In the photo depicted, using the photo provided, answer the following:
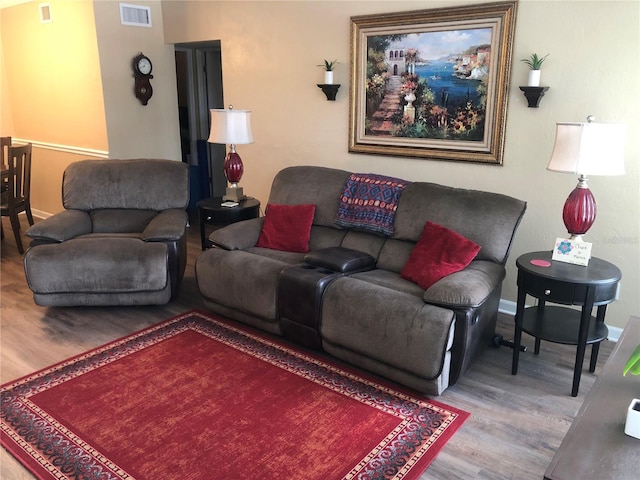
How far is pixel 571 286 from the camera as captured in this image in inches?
99.0

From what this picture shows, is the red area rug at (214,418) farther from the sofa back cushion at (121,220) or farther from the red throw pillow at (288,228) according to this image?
the sofa back cushion at (121,220)

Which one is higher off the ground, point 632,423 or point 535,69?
point 535,69

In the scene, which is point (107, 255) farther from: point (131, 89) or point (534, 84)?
point (534, 84)

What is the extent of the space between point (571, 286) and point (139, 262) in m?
2.64

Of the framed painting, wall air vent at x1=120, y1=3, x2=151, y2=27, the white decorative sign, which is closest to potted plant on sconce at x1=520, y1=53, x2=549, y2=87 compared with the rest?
the framed painting

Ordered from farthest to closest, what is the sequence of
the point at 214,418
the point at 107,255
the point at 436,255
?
the point at 107,255 < the point at 436,255 < the point at 214,418

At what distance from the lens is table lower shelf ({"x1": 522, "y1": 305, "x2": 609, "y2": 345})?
8.86 feet

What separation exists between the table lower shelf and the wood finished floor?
0.26m

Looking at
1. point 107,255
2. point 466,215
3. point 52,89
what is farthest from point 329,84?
point 52,89

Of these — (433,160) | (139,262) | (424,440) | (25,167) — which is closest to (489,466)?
(424,440)

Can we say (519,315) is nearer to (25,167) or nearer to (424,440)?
(424,440)

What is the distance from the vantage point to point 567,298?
8.34ft

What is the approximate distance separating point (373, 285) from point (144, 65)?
3729 millimetres

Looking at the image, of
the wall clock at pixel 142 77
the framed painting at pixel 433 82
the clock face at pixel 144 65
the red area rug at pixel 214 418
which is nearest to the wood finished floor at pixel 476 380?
the red area rug at pixel 214 418
